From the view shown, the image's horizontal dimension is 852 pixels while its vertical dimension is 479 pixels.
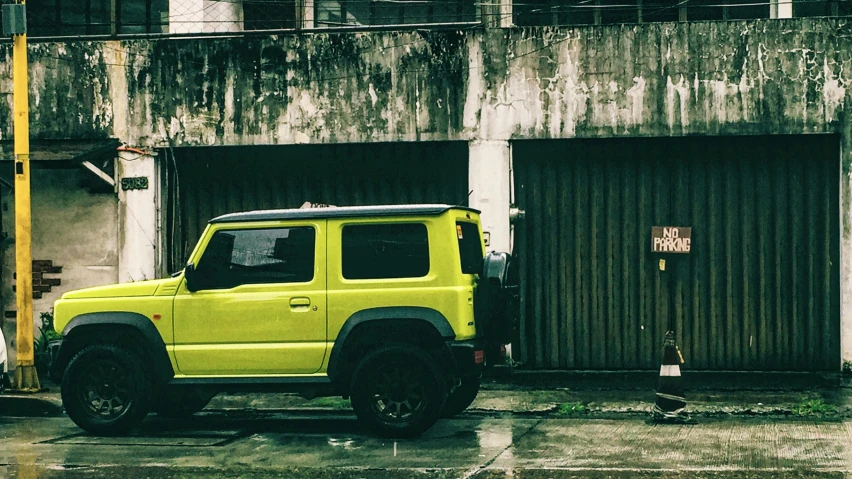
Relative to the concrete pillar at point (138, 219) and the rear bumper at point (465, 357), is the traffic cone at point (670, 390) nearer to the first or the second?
the rear bumper at point (465, 357)

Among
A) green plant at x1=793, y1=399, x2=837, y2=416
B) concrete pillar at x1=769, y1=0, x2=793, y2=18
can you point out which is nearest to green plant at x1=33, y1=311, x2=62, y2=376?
green plant at x1=793, y1=399, x2=837, y2=416

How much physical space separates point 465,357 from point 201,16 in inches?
284

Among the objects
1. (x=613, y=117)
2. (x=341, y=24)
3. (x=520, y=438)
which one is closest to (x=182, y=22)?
(x=341, y=24)

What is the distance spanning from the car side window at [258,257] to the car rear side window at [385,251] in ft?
1.14

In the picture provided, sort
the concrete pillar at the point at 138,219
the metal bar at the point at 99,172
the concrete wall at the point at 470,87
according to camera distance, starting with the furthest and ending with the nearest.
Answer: the concrete pillar at the point at 138,219 → the metal bar at the point at 99,172 → the concrete wall at the point at 470,87

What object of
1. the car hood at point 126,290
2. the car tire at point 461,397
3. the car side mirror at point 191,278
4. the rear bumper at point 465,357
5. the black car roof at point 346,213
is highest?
the black car roof at point 346,213

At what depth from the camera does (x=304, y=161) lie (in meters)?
14.5

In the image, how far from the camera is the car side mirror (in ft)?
33.0

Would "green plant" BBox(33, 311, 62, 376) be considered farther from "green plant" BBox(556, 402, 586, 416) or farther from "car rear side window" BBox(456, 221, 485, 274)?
"green plant" BBox(556, 402, 586, 416)

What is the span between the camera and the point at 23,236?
1273cm

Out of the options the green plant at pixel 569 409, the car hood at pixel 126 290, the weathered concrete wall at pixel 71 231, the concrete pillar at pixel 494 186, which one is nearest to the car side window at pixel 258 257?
the car hood at pixel 126 290

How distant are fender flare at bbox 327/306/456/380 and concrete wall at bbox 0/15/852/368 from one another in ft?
14.0

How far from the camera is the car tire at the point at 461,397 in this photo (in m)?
10.9

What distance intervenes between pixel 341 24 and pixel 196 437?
6502mm
